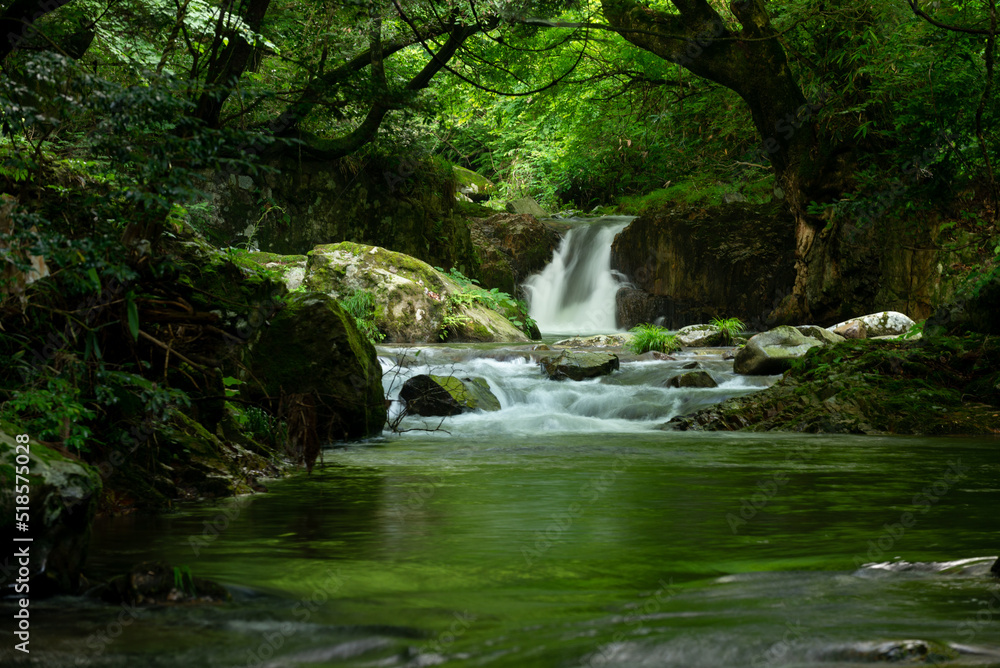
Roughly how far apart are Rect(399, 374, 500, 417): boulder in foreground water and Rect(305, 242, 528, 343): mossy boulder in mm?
4597

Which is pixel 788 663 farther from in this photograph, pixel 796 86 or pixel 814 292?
pixel 814 292

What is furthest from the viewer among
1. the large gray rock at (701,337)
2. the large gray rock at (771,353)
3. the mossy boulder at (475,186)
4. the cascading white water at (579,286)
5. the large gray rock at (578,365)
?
the mossy boulder at (475,186)

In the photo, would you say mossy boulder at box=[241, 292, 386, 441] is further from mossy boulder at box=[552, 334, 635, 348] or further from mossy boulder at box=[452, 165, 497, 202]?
mossy boulder at box=[452, 165, 497, 202]

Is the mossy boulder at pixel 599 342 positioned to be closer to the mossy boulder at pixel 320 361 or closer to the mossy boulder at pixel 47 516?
the mossy boulder at pixel 320 361

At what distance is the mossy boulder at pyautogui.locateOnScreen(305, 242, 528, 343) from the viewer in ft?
50.0

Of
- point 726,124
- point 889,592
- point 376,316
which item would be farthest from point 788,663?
point 726,124

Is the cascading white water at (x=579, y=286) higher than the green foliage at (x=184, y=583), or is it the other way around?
the cascading white water at (x=579, y=286)

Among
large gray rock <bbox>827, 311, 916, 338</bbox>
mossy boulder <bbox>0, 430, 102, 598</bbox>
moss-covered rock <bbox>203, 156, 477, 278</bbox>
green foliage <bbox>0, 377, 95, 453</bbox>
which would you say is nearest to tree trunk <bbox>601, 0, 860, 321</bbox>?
large gray rock <bbox>827, 311, 916, 338</bbox>

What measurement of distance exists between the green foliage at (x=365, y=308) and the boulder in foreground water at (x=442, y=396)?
4168 mm

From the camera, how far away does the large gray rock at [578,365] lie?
12.1 meters

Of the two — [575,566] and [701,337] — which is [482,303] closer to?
[701,337]

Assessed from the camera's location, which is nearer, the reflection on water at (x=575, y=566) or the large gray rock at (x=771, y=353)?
the reflection on water at (x=575, y=566)

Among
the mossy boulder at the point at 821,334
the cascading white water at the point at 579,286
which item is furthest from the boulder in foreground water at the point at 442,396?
the cascading white water at the point at 579,286

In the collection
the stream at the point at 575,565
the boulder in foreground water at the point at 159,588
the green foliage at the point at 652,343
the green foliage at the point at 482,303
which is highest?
the green foliage at the point at 482,303
